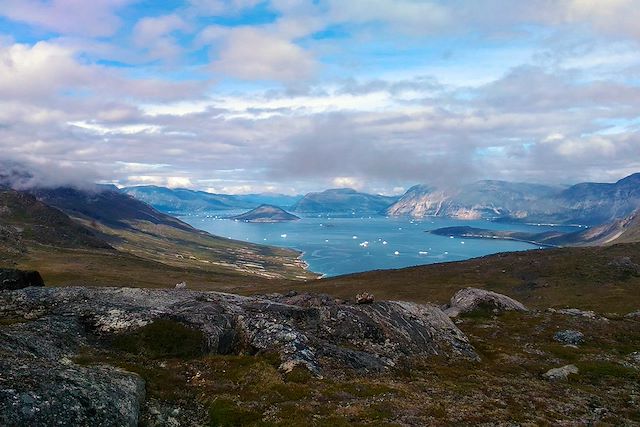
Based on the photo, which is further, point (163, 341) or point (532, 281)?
point (532, 281)

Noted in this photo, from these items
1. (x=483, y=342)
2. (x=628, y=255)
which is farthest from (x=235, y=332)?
(x=628, y=255)

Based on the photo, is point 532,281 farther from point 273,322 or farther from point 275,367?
point 275,367

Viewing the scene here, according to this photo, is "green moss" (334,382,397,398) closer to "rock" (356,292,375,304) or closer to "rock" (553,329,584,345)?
"rock" (356,292,375,304)

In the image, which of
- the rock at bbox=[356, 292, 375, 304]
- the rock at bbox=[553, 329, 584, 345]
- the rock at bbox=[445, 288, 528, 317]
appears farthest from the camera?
the rock at bbox=[445, 288, 528, 317]

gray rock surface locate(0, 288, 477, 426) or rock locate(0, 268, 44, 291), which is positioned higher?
rock locate(0, 268, 44, 291)

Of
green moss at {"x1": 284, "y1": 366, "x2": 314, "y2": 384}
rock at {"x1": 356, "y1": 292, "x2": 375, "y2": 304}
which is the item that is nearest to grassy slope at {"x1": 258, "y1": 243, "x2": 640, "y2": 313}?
rock at {"x1": 356, "y1": 292, "x2": 375, "y2": 304}

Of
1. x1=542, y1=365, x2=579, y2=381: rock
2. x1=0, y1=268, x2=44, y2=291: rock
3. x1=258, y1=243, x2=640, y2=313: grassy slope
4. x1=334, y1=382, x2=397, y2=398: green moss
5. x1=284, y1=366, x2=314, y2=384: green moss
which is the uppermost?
x1=0, y1=268, x2=44, y2=291: rock

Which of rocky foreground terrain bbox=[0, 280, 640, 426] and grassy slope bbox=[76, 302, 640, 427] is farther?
grassy slope bbox=[76, 302, 640, 427]

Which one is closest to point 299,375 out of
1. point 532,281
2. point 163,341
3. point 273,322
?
point 273,322
